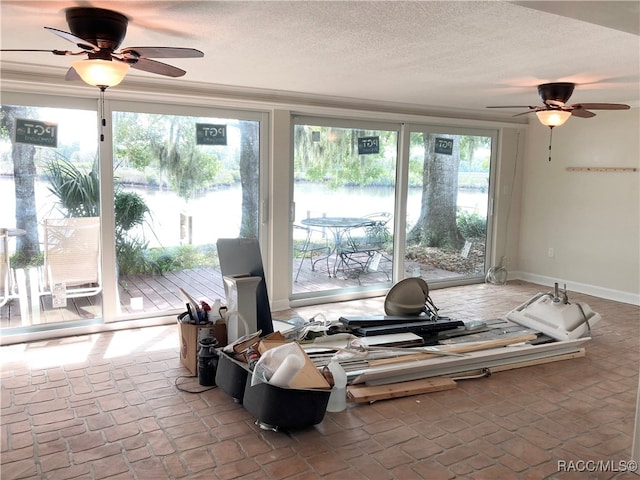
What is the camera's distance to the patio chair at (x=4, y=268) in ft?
14.3

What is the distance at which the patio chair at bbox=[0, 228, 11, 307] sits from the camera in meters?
4.36

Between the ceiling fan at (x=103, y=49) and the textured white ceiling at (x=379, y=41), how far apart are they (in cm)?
9

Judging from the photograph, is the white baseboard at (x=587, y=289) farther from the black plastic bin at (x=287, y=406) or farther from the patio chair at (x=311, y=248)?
the black plastic bin at (x=287, y=406)

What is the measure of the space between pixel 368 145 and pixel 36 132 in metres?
3.35

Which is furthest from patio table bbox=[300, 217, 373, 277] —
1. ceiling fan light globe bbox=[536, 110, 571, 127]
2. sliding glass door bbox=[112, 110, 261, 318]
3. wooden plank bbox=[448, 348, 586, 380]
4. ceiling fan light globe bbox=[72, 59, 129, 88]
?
ceiling fan light globe bbox=[72, 59, 129, 88]

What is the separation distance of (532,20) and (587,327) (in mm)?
2820

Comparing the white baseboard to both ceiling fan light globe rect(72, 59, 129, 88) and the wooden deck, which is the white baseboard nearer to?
the wooden deck

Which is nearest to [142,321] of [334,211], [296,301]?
[296,301]

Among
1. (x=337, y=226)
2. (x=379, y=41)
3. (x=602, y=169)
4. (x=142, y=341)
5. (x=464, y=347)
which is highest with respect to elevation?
(x=379, y=41)

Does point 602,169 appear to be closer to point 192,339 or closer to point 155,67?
point 192,339

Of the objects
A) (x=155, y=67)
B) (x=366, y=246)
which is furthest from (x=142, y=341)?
(x=366, y=246)

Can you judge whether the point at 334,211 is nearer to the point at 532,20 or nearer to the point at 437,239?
the point at 437,239

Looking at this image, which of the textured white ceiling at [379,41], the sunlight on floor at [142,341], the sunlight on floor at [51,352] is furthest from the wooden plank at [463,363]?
the sunlight on floor at [51,352]

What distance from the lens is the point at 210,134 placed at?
5105 millimetres
